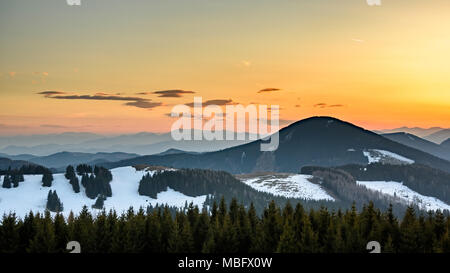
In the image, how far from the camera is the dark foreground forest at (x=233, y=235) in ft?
275

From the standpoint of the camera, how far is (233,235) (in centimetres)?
9212

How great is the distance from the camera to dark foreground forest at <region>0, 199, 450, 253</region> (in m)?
83.8

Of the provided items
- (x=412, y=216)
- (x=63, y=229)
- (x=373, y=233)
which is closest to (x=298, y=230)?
(x=373, y=233)
